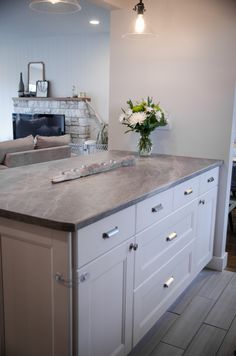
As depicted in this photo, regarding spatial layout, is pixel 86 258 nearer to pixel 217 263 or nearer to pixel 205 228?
pixel 205 228

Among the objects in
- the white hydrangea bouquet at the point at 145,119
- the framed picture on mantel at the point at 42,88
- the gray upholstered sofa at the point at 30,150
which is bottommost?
the gray upholstered sofa at the point at 30,150

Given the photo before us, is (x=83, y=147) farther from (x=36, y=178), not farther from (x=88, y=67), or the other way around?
(x=36, y=178)

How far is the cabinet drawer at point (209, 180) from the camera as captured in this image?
254cm

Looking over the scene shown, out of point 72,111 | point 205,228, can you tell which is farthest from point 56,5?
point 72,111

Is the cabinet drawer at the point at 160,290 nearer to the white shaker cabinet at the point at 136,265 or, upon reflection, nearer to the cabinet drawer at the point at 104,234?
the white shaker cabinet at the point at 136,265

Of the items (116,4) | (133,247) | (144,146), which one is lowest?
(133,247)

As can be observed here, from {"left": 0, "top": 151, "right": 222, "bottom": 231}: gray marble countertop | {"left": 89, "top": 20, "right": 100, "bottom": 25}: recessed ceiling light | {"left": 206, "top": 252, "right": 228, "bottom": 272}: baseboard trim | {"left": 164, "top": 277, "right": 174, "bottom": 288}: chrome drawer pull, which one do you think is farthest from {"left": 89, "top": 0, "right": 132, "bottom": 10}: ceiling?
{"left": 89, "top": 20, "right": 100, "bottom": 25}: recessed ceiling light

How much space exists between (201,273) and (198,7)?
2.05 meters

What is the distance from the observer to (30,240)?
4.59 ft

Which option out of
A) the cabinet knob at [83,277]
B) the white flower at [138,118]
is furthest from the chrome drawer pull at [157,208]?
the white flower at [138,118]

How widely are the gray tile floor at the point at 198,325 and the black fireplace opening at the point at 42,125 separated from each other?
5.37m

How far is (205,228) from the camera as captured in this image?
108 inches

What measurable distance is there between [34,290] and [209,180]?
5.34ft

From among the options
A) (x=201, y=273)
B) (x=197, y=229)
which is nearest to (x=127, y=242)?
(x=197, y=229)
